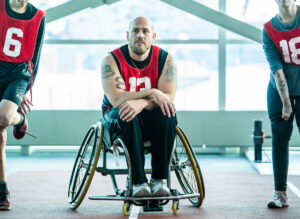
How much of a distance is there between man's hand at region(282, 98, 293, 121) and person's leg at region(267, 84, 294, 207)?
63 mm

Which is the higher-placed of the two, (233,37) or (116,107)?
(233,37)

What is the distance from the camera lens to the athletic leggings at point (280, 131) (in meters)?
3.38

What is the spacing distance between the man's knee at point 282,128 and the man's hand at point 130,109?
90 centimetres

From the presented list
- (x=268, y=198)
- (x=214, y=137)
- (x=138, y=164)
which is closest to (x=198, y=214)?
(x=138, y=164)

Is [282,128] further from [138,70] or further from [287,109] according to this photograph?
[138,70]

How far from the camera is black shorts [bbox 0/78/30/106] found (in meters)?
3.33

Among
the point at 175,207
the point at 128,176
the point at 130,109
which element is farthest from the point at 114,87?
the point at 175,207

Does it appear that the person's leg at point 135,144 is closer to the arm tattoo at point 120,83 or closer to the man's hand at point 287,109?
the arm tattoo at point 120,83

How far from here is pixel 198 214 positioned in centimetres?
325

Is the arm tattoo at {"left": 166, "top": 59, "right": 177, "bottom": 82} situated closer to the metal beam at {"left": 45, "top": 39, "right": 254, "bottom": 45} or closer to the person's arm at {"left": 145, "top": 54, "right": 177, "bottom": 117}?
the person's arm at {"left": 145, "top": 54, "right": 177, "bottom": 117}

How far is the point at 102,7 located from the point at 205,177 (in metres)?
3.22

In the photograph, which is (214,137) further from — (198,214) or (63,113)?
(198,214)

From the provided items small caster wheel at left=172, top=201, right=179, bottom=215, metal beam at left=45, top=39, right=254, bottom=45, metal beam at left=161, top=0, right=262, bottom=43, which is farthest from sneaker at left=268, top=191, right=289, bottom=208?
metal beam at left=45, top=39, right=254, bottom=45

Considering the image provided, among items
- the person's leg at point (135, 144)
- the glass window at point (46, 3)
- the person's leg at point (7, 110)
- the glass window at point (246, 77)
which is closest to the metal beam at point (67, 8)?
the glass window at point (46, 3)
